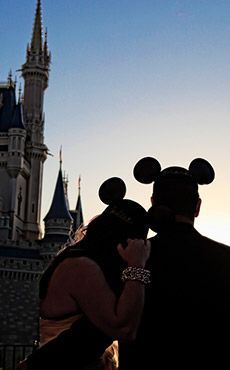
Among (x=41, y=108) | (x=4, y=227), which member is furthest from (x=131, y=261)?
(x=41, y=108)

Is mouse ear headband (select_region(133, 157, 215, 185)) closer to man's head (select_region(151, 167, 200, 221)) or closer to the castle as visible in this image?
man's head (select_region(151, 167, 200, 221))

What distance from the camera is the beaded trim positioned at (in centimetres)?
270

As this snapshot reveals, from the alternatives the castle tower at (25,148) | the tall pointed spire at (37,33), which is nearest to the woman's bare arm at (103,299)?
the castle tower at (25,148)

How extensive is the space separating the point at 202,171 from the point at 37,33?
50.4 meters

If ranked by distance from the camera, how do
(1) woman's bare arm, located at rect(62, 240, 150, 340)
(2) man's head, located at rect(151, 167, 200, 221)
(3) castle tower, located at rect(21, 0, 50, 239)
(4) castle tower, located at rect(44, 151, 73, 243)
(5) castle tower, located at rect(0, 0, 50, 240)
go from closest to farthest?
(1) woman's bare arm, located at rect(62, 240, 150, 340) < (2) man's head, located at rect(151, 167, 200, 221) < (4) castle tower, located at rect(44, 151, 73, 243) < (5) castle tower, located at rect(0, 0, 50, 240) < (3) castle tower, located at rect(21, 0, 50, 239)

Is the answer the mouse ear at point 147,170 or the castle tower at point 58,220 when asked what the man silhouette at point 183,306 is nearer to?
the mouse ear at point 147,170

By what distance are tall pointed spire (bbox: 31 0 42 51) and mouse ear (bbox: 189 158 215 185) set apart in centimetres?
4865

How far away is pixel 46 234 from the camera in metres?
42.3

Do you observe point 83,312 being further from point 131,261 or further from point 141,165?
point 141,165

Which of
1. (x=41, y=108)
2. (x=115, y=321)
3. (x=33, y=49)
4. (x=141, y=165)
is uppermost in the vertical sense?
(x=33, y=49)

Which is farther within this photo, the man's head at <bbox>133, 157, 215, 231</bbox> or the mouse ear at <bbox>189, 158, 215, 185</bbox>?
the mouse ear at <bbox>189, 158, 215, 185</bbox>

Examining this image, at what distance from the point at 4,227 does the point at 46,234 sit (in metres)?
2.87

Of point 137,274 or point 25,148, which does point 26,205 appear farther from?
point 137,274

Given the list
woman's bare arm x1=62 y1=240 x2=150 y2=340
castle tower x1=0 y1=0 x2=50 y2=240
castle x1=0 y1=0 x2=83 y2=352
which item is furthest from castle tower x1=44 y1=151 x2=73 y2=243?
woman's bare arm x1=62 y1=240 x2=150 y2=340
